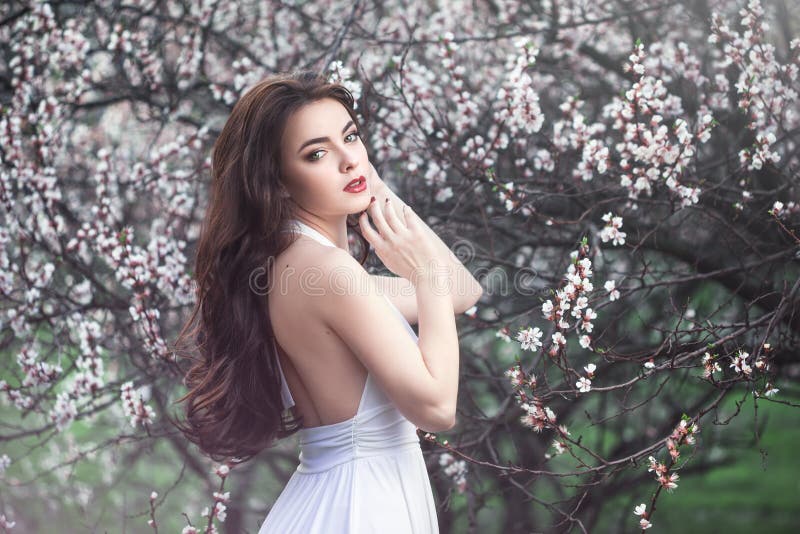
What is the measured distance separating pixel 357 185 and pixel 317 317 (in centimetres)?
36

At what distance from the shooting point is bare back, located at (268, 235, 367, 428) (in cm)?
188

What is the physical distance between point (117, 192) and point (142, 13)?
0.89 meters

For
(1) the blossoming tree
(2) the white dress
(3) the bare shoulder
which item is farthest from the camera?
(1) the blossoming tree

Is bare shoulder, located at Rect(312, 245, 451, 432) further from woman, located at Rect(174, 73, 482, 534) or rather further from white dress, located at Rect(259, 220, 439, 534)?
white dress, located at Rect(259, 220, 439, 534)

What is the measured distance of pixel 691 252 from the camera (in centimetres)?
336

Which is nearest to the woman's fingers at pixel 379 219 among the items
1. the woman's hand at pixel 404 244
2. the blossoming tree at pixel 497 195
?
the woman's hand at pixel 404 244

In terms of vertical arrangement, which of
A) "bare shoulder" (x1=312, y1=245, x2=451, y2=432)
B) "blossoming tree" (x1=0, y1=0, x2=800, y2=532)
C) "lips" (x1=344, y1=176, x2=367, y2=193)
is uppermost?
"blossoming tree" (x1=0, y1=0, x2=800, y2=532)

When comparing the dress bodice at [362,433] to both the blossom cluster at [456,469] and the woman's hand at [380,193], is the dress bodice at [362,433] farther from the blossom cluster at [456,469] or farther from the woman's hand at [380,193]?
the blossom cluster at [456,469]

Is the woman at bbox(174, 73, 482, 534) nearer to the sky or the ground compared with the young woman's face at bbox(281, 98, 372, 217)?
nearer to the ground

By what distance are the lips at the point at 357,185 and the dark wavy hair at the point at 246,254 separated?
0.52 ft

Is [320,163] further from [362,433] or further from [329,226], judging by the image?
[362,433]

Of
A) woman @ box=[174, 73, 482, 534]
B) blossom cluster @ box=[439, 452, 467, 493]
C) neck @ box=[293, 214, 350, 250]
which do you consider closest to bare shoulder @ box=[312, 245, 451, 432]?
woman @ box=[174, 73, 482, 534]

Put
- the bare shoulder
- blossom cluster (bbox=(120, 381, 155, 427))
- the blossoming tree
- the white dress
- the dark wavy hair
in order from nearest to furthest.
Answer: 1. the bare shoulder
2. the white dress
3. the dark wavy hair
4. the blossoming tree
5. blossom cluster (bbox=(120, 381, 155, 427))

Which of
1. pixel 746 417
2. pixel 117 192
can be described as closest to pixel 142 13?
pixel 117 192
